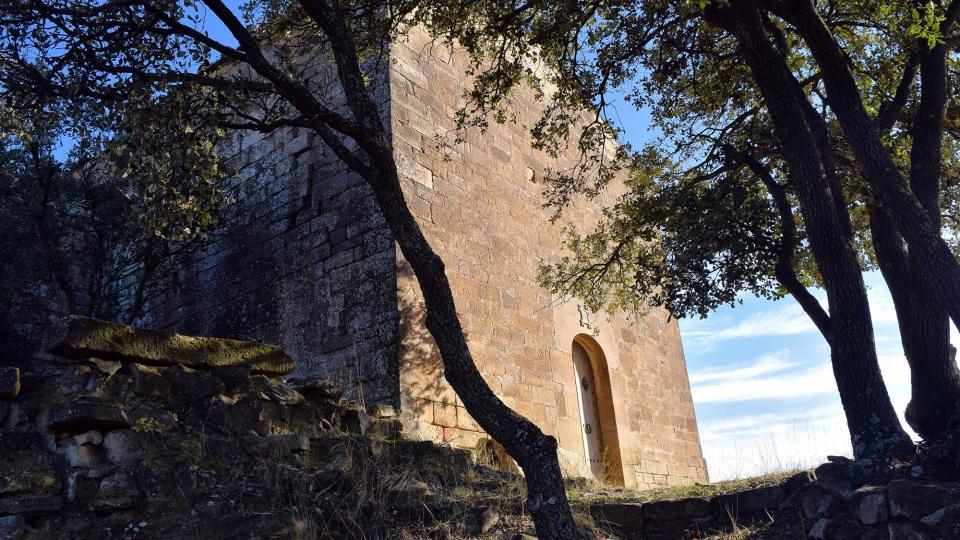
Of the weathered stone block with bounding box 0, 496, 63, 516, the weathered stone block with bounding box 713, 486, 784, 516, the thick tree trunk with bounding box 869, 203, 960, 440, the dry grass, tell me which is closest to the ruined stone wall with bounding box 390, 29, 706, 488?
the dry grass

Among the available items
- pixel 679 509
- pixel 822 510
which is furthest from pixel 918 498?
pixel 679 509

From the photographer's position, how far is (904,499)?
199 inches

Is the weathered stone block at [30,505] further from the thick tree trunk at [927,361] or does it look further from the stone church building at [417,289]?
the thick tree trunk at [927,361]

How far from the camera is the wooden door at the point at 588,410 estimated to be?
33.8 ft

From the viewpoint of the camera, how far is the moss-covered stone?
5398 millimetres

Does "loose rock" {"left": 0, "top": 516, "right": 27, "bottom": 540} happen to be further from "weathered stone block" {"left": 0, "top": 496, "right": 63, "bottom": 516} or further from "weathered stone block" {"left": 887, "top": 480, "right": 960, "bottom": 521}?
"weathered stone block" {"left": 887, "top": 480, "right": 960, "bottom": 521}

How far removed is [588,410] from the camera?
10703mm

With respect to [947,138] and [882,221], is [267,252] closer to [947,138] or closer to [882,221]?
[882,221]

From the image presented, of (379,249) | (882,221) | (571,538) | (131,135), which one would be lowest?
(571,538)

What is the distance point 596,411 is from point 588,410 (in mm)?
134

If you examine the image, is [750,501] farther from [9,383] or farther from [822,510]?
[9,383]

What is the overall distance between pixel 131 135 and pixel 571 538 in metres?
4.67

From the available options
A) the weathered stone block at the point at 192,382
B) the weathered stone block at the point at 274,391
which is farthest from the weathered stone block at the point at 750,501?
the weathered stone block at the point at 192,382

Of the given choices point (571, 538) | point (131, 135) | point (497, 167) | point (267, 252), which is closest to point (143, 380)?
point (131, 135)
